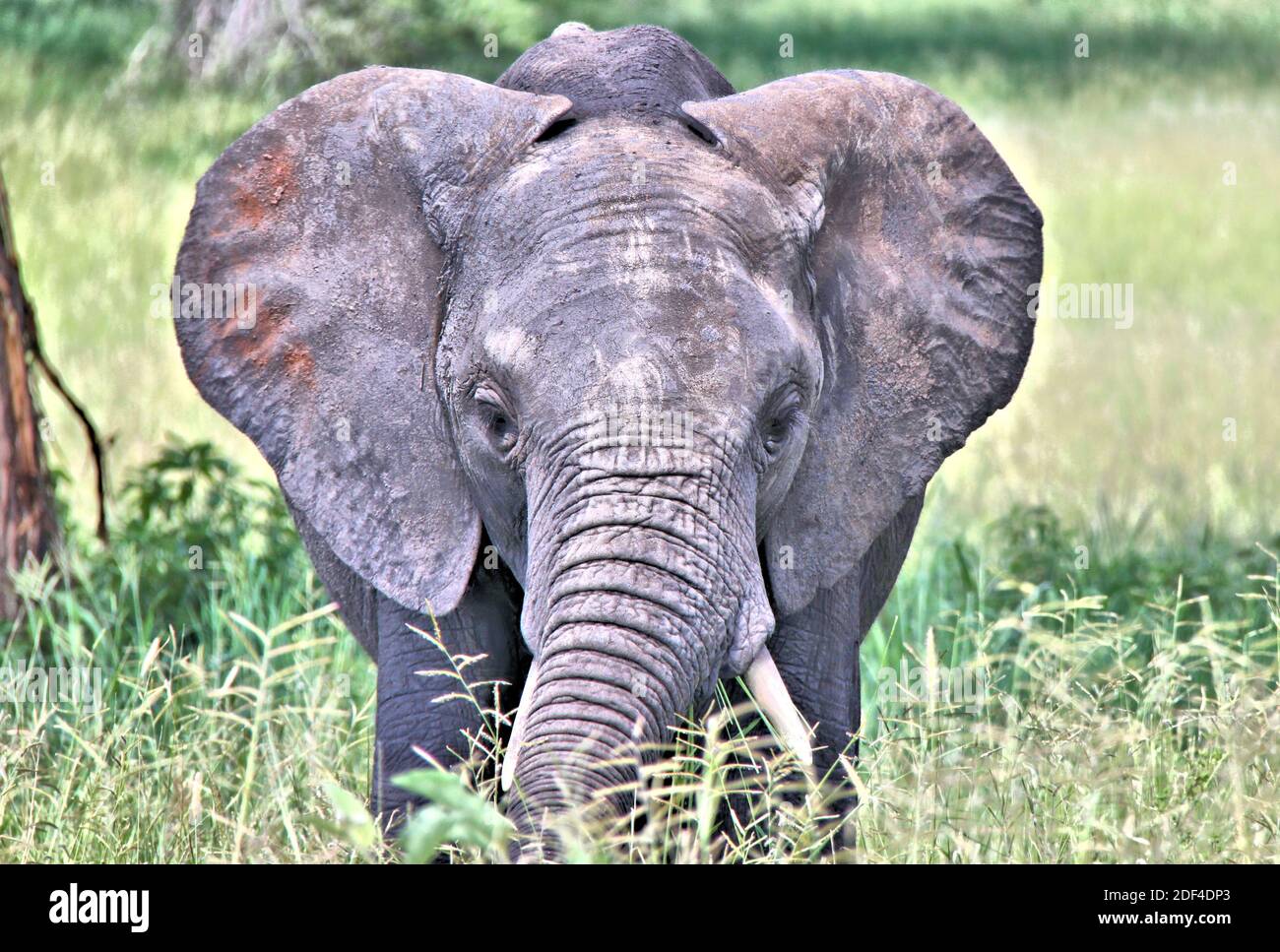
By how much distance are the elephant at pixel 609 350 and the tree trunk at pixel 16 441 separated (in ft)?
6.87

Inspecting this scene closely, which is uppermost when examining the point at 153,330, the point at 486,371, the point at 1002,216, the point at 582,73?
the point at 153,330

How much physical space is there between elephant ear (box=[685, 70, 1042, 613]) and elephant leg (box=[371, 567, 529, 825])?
64 cm

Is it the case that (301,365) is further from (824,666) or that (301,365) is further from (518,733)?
(824,666)

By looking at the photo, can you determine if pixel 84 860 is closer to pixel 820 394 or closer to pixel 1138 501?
pixel 820 394

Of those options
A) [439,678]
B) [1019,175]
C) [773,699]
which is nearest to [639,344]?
[773,699]

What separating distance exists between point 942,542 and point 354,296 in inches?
134

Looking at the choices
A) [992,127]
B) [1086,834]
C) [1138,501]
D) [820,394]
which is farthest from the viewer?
[992,127]

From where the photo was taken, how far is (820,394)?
15.1 feet

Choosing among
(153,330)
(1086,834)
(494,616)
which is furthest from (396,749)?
(153,330)

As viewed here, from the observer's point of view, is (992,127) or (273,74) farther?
(992,127)

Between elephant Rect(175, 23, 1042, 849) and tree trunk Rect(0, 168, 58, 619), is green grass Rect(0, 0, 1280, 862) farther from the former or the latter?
elephant Rect(175, 23, 1042, 849)

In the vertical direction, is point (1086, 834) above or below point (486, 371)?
below

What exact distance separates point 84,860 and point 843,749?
5.64ft

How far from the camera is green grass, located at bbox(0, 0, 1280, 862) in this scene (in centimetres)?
439
